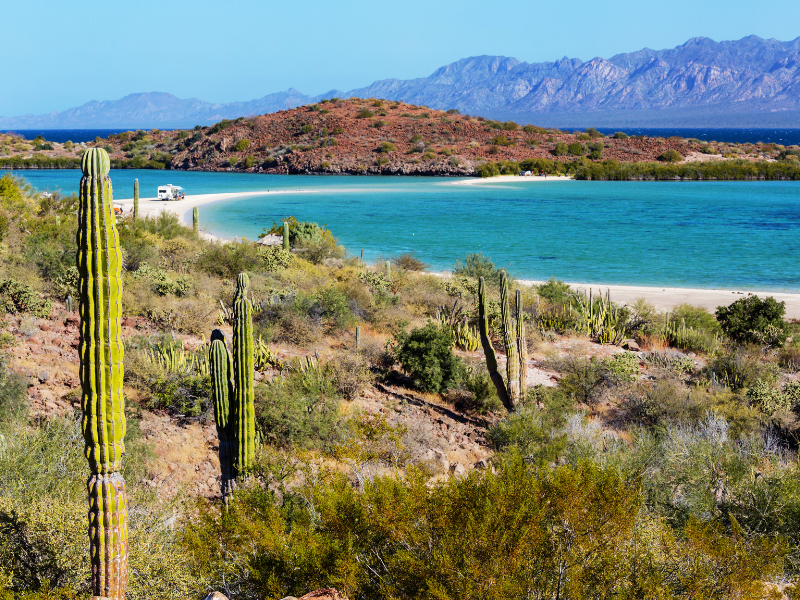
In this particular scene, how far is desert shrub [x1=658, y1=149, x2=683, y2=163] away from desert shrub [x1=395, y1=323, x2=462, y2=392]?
78832 mm

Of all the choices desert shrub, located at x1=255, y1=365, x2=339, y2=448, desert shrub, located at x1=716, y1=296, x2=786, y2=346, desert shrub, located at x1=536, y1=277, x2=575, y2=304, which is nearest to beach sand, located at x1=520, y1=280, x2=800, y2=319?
desert shrub, located at x1=536, y1=277, x2=575, y2=304

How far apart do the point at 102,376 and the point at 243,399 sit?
7.91 ft

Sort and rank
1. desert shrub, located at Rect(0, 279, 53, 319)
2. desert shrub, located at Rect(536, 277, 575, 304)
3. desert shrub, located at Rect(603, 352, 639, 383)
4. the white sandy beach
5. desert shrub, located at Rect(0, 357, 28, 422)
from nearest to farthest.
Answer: desert shrub, located at Rect(0, 357, 28, 422)
desert shrub, located at Rect(603, 352, 639, 383)
desert shrub, located at Rect(0, 279, 53, 319)
desert shrub, located at Rect(536, 277, 575, 304)
the white sandy beach

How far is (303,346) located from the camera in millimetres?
13680

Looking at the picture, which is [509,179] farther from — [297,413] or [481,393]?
[297,413]

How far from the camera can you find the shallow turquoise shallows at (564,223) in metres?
28.2

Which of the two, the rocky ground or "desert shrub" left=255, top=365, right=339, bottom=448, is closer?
"desert shrub" left=255, top=365, right=339, bottom=448

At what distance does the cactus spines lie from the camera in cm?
755

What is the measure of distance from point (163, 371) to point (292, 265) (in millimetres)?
9716

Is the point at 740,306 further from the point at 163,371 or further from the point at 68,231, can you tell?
the point at 68,231

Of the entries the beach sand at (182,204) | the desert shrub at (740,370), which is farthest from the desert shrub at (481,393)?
the beach sand at (182,204)

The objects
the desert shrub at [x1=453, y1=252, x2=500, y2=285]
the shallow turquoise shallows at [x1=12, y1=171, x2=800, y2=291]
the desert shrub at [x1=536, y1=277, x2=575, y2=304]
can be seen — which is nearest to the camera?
the desert shrub at [x1=536, y1=277, x2=575, y2=304]

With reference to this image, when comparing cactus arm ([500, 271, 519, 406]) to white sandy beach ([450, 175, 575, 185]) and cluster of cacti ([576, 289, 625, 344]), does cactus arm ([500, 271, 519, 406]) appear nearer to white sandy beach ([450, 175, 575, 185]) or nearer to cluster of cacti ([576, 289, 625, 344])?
cluster of cacti ([576, 289, 625, 344])

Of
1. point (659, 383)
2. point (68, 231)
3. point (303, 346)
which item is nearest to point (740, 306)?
point (659, 383)
